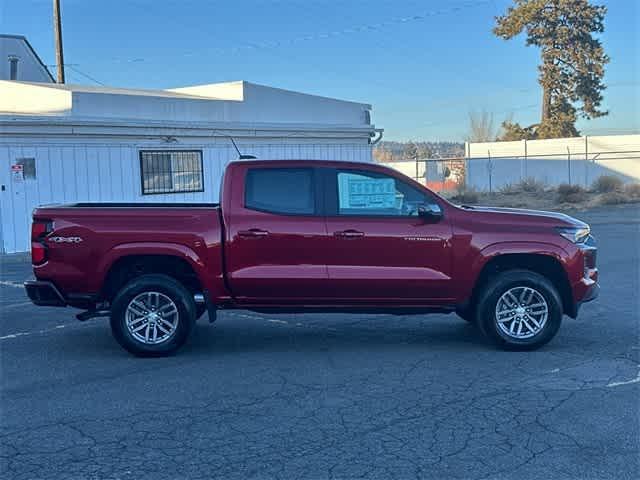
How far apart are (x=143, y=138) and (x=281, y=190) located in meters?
12.9

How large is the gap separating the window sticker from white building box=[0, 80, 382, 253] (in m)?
11.6

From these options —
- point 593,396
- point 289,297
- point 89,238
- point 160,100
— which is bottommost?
point 593,396

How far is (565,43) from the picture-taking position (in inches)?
1993

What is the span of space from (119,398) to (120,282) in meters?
1.90

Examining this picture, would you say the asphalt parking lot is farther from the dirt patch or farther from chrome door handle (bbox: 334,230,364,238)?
the dirt patch

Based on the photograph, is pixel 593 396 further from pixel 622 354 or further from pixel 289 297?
pixel 289 297

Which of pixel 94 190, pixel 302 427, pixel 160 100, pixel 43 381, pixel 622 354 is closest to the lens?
pixel 302 427

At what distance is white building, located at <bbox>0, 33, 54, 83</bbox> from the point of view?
2866 centimetres

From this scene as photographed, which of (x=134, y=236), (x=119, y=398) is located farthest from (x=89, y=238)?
(x=119, y=398)

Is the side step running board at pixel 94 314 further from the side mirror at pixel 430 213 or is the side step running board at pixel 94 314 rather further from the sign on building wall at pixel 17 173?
the sign on building wall at pixel 17 173

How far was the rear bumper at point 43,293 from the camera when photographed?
7.69 metres

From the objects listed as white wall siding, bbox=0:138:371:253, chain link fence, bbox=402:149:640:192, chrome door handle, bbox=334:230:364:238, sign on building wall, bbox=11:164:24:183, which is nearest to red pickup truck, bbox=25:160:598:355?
chrome door handle, bbox=334:230:364:238

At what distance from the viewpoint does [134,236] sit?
7652 millimetres

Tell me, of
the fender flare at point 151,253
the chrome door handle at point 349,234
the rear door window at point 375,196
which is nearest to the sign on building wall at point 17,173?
the fender flare at point 151,253
